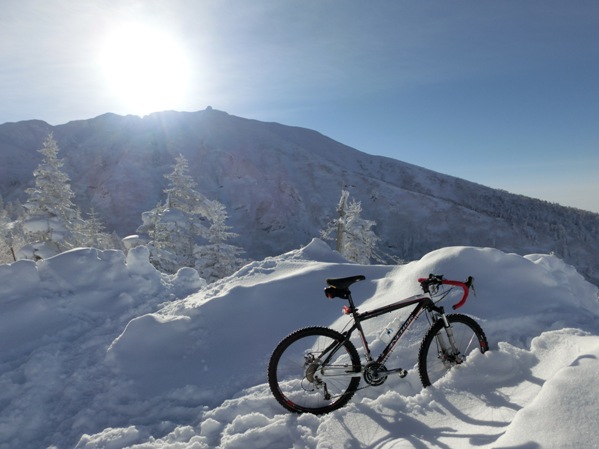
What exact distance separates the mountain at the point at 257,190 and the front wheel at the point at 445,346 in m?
94.4

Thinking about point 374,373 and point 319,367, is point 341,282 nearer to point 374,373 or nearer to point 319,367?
point 319,367

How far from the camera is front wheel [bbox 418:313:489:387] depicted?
4.33 meters

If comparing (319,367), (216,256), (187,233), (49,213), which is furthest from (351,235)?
(319,367)

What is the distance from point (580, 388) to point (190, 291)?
8867 millimetres

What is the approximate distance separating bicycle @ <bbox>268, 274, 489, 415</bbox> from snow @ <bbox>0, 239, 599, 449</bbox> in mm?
228

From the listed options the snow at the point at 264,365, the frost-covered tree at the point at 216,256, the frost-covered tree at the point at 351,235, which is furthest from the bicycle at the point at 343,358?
the frost-covered tree at the point at 351,235

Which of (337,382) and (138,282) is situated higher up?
(138,282)

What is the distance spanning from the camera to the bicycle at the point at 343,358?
4.25m

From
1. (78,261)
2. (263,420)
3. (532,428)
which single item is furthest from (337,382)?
(78,261)

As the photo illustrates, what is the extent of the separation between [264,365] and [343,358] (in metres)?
1.73

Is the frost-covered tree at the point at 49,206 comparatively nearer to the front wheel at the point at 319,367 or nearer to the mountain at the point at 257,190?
the front wheel at the point at 319,367

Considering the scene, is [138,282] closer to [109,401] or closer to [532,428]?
[109,401]

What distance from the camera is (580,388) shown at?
3094 mm

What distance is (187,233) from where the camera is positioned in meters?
27.9
